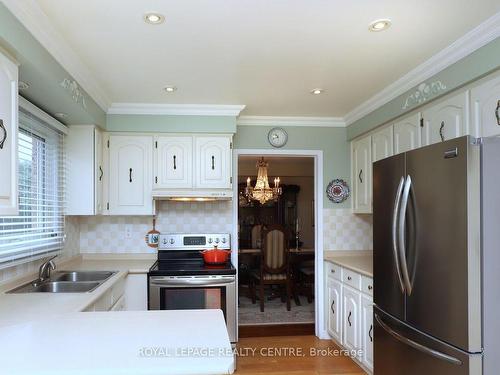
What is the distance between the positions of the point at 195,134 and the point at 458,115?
216 centimetres

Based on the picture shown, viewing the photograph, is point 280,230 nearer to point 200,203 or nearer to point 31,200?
point 200,203

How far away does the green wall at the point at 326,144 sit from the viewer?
13.3 feet

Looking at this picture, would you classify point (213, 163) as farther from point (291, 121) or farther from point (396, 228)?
point (396, 228)

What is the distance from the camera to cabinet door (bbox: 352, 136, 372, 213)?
370cm

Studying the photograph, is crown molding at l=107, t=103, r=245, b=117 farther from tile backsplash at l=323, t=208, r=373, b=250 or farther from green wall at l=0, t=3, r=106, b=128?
tile backsplash at l=323, t=208, r=373, b=250

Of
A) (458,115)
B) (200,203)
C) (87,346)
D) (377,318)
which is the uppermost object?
(458,115)

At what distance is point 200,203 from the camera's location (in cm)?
398

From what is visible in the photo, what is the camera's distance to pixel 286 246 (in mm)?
5238

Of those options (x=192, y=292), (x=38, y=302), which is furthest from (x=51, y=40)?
(x=192, y=292)

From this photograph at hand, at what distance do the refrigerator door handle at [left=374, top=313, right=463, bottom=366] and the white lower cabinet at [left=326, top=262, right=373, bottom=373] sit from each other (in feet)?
1.94

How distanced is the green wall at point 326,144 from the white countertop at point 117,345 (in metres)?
2.58

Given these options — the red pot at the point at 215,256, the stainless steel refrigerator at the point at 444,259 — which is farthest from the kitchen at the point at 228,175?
the red pot at the point at 215,256

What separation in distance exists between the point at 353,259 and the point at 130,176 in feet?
7.43

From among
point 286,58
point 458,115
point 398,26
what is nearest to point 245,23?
point 286,58
